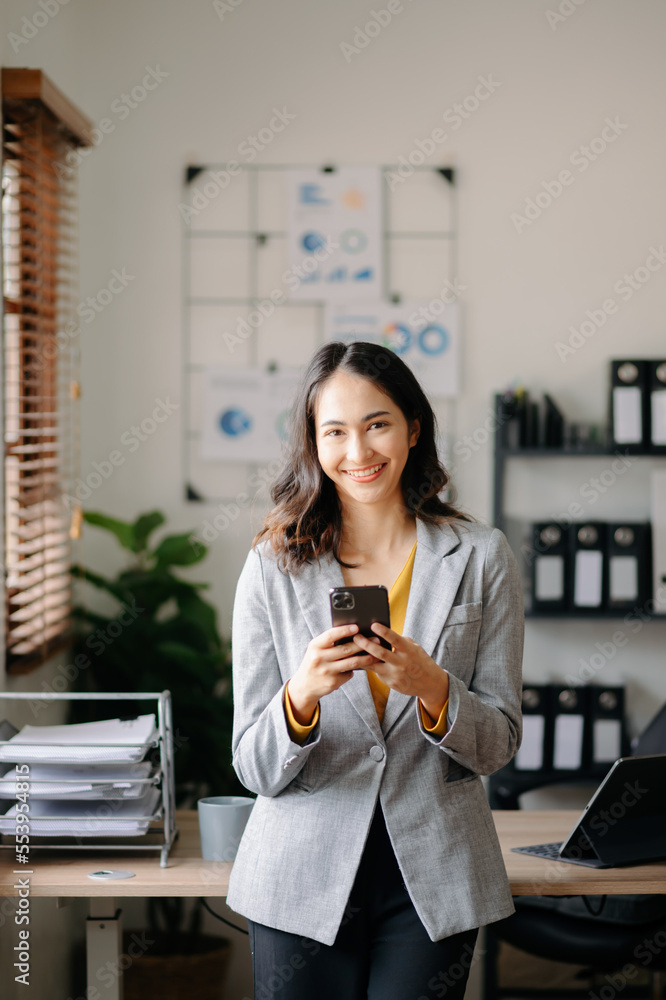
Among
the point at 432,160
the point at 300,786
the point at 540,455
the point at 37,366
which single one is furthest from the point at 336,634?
the point at 432,160

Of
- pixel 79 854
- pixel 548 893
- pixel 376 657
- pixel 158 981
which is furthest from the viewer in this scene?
pixel 158 981

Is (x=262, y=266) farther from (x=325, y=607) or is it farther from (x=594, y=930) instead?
(x=594, y=930)

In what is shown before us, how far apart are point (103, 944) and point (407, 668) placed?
0.88 m

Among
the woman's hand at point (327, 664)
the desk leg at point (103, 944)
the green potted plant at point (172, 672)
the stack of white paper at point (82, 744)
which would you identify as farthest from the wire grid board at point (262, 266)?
the woman's hand at point (327, 664)

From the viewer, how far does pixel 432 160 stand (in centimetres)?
Result: 307

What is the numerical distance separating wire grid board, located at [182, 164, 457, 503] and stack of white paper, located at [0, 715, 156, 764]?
137 cm

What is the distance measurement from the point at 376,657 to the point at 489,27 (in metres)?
2.49

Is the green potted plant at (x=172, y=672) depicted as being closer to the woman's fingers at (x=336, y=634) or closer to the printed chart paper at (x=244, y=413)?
A: the printed chart paper at (x=244, y=413)

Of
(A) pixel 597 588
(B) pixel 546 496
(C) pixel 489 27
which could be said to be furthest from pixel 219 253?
(A) pixel 597 588

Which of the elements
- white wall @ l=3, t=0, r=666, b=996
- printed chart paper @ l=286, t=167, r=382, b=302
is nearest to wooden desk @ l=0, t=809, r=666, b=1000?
white wall @ l=3, t=0, r=666, b=996

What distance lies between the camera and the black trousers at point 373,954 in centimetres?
131

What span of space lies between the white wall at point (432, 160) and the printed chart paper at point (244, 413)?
0.37ft

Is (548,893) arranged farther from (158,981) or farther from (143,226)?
(143,226)

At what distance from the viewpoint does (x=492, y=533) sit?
4.72 ft
